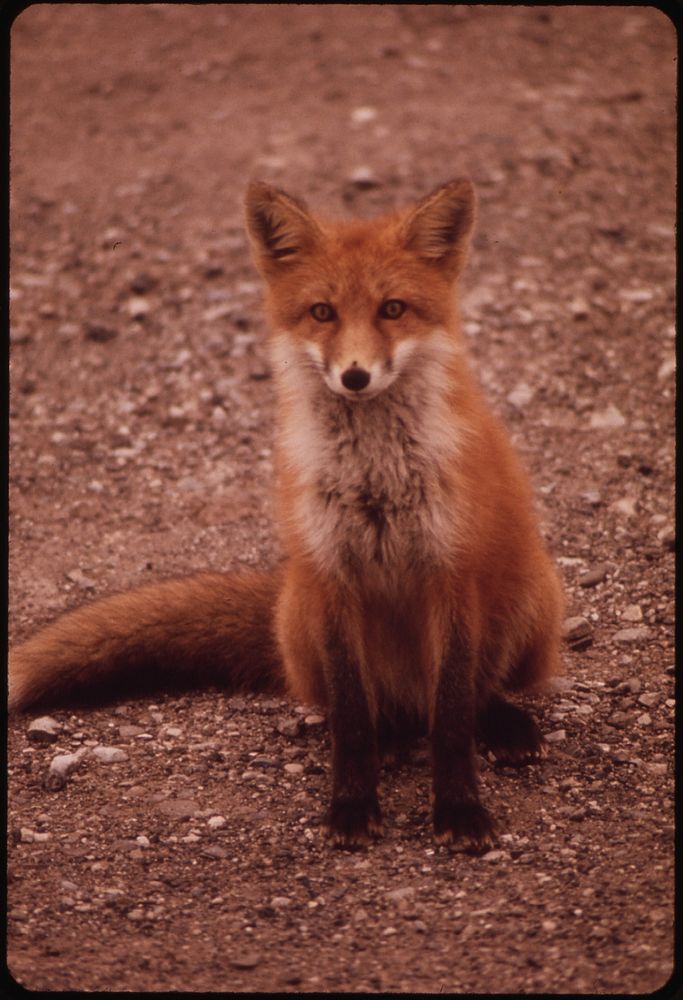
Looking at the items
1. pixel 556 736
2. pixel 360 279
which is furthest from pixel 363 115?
pixel 556 736

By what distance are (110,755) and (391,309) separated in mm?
1943

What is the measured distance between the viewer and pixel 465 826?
12.5 ft

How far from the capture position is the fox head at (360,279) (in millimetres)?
3721

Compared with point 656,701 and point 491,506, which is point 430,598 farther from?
point 656,701

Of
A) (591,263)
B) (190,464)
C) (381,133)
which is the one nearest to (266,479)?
(190,464)

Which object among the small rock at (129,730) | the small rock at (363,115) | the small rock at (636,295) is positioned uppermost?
the small rock at (363,115)

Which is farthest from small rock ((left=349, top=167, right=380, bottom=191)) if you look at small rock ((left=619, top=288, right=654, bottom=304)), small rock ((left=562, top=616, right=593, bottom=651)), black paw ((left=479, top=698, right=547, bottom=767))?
black paw ((left=479, top=698, right=547, bottom=767))

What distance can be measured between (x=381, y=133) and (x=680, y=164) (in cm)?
481

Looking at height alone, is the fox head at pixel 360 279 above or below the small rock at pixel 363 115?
below

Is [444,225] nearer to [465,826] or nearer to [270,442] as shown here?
[465,826]

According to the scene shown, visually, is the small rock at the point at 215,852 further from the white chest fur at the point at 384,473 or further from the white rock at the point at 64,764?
the white chest fur at the point at 384,473

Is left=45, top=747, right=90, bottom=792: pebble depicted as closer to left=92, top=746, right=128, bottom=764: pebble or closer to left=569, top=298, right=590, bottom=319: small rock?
left=92, top=746, right=128, bottom=764: pebble

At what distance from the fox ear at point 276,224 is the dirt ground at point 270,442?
177 centimetres

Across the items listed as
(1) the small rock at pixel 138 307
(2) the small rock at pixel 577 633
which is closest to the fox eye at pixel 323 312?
(2) the small rock at pixel 577 633
